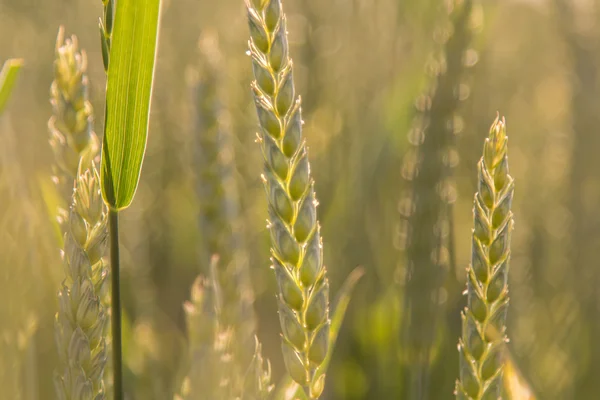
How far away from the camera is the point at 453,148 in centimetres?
95

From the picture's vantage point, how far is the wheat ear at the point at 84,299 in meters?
0.46

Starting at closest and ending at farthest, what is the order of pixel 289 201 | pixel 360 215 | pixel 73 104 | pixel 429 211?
1. pixel 289 201
2. pixel 73 104
3. pixel 429 211
4. pixel 360 215

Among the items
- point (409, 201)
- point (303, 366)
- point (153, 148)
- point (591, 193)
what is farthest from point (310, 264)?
point (153, 148)

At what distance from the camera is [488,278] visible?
1.57 ft

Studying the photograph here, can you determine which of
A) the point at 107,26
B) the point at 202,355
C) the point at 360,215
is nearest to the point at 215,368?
the point at 202,355

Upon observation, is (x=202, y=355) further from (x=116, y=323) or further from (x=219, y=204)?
(x=219, y=204)

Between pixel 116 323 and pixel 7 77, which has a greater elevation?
pixel 7 77

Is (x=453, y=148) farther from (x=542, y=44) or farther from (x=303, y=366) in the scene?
(x=542, y=44)

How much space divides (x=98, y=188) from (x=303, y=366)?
18 cm

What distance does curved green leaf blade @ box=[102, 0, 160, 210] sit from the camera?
501mm

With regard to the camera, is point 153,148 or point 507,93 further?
point 507,93

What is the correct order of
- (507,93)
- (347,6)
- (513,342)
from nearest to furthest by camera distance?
(513,342)
(347,6)
(507,93)

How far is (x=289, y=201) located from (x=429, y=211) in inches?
19.4

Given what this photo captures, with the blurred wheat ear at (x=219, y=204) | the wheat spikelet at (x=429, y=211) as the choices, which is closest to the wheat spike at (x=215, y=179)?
the blurred wheat ear at (x=219, y=204)
